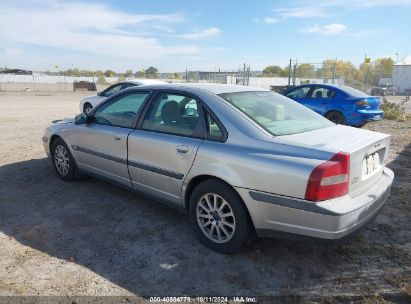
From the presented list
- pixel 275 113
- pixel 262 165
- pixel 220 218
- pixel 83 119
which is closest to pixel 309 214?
pixel 262 165

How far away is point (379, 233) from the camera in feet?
12.6

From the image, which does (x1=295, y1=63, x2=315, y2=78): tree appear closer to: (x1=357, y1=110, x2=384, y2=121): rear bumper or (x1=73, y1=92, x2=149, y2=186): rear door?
(x1=357, y1=110, x2=384, y2=121): rear bumper

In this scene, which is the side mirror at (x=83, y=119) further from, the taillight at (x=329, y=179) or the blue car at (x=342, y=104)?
the blue car at (x=342, y=104)

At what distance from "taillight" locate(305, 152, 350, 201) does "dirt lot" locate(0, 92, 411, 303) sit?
57 centimetres

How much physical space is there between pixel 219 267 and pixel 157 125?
64.7 inches

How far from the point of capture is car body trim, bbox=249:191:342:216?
271 centimetres

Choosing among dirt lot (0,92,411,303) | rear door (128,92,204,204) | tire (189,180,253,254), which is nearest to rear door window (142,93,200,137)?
rear door (128,92,204,204)

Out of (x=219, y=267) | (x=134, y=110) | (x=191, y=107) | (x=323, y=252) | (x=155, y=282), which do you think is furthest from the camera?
(x=134, y=110)

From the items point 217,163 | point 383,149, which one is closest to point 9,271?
point 217,163

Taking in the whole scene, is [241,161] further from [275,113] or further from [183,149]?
[275,113]

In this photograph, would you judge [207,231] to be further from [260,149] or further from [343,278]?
[343,278]

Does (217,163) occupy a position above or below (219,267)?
above

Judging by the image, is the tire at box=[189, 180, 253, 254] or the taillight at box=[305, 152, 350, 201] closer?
the taillight at box=[305, 152, 350, 201]

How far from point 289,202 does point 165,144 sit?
1.45 m
